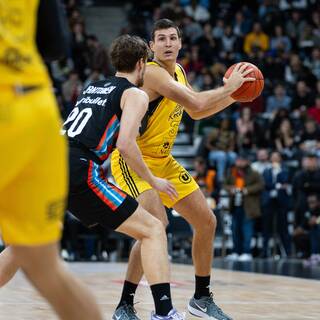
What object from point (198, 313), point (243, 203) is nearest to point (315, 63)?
point (243, 203)

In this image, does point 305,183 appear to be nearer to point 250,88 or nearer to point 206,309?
point 206,309

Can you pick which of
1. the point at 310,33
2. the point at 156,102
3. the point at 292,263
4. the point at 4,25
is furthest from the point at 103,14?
the point at 4,25

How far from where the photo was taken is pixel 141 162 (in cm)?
557

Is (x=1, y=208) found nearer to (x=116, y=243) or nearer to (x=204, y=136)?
(x=116, y=243)

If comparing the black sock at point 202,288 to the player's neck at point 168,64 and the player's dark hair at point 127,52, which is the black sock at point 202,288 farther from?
the player's dark hair at point 127,52

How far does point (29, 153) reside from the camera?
3.58 m

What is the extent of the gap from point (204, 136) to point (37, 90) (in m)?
14.5

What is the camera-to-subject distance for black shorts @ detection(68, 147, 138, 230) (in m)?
5.80

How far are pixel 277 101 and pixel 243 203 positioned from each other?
12.2 ft

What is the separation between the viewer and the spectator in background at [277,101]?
744 inches

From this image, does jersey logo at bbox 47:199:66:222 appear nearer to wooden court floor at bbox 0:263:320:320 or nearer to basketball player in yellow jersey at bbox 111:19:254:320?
basketball player in yellow jersey at bbox 111:19:254:320

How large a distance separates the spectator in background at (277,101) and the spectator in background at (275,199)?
2.92 meters

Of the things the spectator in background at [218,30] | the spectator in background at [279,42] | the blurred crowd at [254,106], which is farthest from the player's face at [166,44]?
the spectator in background at [218,30]

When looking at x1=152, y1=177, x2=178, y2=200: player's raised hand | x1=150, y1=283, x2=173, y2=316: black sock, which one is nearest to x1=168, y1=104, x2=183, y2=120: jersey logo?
x1=150, y1=283, x2=173, y2=316: black sock
